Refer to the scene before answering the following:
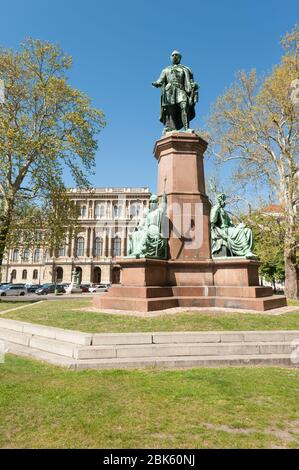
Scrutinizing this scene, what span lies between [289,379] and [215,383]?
4.33ft

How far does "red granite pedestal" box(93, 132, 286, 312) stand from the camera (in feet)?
31.2

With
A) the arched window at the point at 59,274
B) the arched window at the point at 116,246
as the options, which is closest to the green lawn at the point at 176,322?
the arched window at the point at 116,246

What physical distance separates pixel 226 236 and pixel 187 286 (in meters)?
2.26

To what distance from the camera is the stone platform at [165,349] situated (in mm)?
5832

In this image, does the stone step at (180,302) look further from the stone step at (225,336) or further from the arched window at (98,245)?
the arched window at (98,245)

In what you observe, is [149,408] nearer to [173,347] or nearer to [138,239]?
[173,347]

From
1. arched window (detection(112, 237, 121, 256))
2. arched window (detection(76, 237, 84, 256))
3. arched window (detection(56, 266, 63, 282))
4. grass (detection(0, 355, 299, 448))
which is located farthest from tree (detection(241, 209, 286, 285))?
arched window (detection(56, 266, 63, 282))

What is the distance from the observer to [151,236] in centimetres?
1019

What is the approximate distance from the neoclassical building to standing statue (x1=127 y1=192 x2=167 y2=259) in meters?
63.1

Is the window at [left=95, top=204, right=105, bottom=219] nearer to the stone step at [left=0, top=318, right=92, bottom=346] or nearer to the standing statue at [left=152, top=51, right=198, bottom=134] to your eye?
the standing statue at [left=152, top=51, right=198, bottom=134]

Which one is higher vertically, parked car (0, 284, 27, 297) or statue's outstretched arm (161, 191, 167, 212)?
statue's outstretched arm (161, 191, 167, 212)

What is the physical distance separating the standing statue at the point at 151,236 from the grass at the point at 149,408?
494 cm

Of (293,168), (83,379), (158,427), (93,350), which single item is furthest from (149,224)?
(293,168)

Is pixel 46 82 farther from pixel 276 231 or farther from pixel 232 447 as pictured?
pixel 232 447
